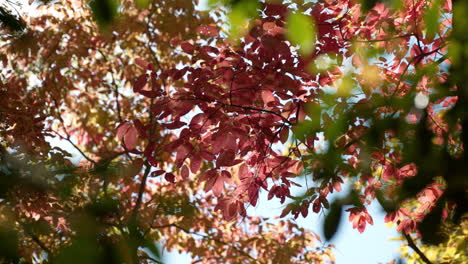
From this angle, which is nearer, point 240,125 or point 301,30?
point 301,30

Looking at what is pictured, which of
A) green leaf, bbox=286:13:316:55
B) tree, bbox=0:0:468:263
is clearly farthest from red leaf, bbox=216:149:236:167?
green leaf, bbox=286:13:316:55

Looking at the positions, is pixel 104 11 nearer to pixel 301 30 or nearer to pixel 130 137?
pixel 301 30

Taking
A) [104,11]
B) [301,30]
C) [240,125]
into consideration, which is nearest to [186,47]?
[240,125]

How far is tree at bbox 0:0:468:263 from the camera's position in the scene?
1192mm

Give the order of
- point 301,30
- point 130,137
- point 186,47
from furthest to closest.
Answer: point 186,47, point 130,137, point 301,30

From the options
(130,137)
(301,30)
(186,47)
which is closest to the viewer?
(301,30)

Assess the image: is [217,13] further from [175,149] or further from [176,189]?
[175,149]

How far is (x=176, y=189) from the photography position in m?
6.16

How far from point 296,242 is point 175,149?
346 cm

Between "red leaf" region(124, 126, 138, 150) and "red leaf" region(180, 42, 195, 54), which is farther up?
"red leaf" region(180, 42, 195, 54)

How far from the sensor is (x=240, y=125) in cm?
286

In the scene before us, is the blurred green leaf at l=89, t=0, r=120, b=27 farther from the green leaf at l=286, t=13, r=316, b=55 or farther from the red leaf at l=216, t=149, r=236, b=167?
the red leaf at l=216, t=149, r=236, b=167

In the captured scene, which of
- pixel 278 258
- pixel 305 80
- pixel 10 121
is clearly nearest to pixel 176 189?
pixel 278 258

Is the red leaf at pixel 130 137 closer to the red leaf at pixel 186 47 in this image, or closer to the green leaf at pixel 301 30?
the red leaf at pixel 186 47
